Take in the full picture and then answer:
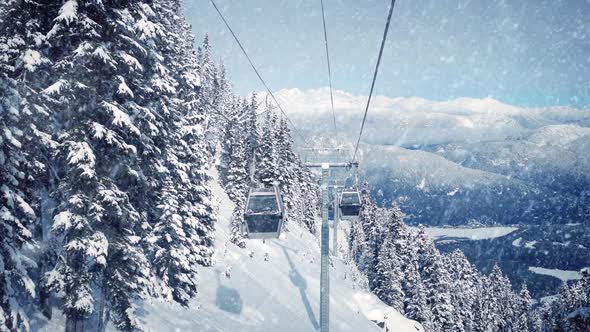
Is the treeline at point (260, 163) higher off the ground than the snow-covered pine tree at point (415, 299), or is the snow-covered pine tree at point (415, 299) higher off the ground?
the treeline at point (260, 163)

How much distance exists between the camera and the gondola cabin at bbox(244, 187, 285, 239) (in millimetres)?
15586

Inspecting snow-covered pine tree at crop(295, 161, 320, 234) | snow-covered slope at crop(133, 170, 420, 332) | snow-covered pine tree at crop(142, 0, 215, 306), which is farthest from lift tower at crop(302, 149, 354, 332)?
snow-covered pine tree at crop(295, 161, 320, 234)

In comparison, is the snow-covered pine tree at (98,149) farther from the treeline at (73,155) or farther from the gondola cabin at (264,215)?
the gondola cabin at (264,215)

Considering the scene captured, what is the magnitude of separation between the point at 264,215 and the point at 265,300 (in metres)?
15.1

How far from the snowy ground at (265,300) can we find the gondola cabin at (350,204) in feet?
25.7

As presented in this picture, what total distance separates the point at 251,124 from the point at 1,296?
45.1m

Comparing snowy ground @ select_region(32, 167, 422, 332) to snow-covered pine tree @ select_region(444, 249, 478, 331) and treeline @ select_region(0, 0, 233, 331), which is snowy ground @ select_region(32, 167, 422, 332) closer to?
treeline @ select_region(0, 0, 233, 331)

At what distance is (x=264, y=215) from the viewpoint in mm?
15617

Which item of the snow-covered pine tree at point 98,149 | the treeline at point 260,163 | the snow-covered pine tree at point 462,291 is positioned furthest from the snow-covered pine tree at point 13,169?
the snow-covered pine tree at point 462,291

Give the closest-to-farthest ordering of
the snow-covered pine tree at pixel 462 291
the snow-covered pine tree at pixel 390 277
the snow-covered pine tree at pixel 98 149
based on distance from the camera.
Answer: the snow-covered pine tree at pixel 98 149 → the snow-covered pine tree at pixel 390 277 → the snow-covered pine tree at pixel 462 291

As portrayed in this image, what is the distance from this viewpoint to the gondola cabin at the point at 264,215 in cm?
1559

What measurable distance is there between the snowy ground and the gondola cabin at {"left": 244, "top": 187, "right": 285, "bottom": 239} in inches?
222

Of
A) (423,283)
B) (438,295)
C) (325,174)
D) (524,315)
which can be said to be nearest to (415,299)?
(438,295)

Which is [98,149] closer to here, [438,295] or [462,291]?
[438,295]
